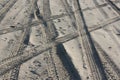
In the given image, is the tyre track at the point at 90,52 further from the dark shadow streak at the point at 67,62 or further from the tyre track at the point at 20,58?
the tyre track at the point at 20,58

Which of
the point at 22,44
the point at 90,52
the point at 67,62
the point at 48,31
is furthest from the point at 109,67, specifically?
the point at 22,44

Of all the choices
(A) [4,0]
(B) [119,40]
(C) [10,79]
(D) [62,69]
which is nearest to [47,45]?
(D) [62,69]

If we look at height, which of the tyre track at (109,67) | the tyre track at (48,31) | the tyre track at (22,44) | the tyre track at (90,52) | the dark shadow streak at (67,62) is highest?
the tyre track at (22,44)

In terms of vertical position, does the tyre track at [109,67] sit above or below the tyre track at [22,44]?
below

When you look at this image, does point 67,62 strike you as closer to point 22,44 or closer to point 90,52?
point 90,52

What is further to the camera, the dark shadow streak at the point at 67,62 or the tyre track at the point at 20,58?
the tyre track at the point at 20,58

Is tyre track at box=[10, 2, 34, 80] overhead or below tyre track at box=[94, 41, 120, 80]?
overhead

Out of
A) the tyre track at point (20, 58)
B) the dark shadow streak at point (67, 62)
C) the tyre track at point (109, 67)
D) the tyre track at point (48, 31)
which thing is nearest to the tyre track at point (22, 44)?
the tyre track at point (20, 58)

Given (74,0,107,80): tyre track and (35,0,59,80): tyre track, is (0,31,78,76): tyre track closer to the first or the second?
(35,0,59,80): tyre track

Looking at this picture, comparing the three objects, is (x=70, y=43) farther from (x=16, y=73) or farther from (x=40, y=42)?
(x=16, y=73)

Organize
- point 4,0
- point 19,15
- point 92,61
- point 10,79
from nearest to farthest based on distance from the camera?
point 10,79 → point 92,61 → point 19,15 → point 4,0

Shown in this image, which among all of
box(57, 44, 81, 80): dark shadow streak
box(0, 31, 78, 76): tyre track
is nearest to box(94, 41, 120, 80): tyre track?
box(57, 44, 81, 80): dark shadow streak
